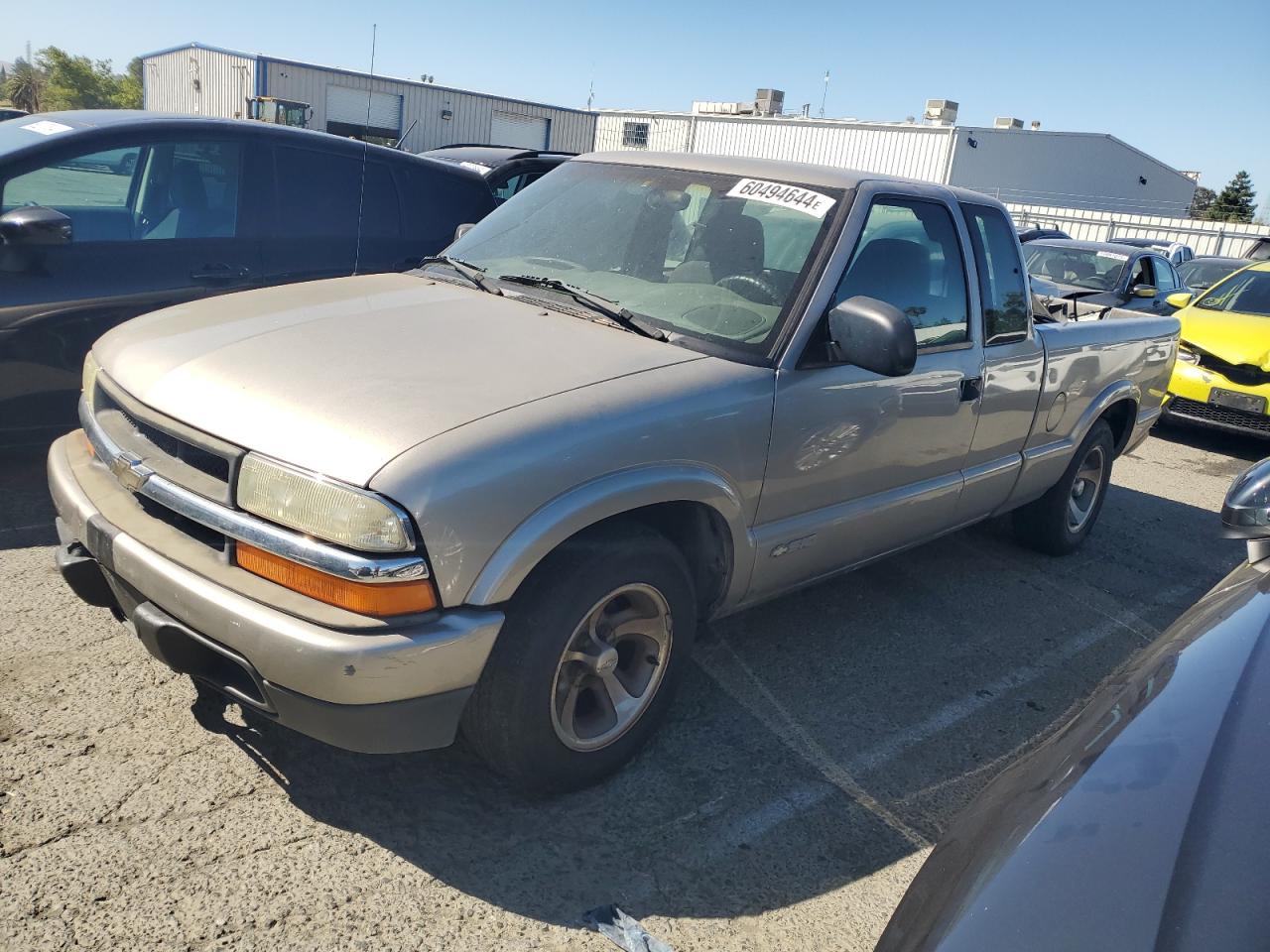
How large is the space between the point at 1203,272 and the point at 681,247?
14.9 metres

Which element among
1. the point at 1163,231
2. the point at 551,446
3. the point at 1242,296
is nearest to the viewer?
the point at 551,446

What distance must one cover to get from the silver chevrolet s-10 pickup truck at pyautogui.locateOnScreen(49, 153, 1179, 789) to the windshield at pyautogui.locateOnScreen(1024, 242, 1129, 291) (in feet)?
24.2

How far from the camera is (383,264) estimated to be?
18.8ft

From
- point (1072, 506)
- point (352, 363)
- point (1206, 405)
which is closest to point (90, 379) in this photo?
point (352, 363)

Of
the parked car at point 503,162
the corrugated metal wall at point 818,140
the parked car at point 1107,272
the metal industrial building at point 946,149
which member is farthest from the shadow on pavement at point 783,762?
the metal industrial building at point 946,149

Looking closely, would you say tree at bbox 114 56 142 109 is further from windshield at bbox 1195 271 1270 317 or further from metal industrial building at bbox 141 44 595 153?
windshield at bbox 1195 271 1270 317

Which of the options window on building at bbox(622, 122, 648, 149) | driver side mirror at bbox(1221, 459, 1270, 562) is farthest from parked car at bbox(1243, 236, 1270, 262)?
window on building at bbox(622, 122, 648, 149)

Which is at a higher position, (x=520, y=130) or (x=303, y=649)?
(x=520, y=130)

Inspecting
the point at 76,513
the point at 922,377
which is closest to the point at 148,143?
the point at 76,513

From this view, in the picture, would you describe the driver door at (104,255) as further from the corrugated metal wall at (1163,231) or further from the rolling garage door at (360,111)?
the rolling garage door at (360,111)

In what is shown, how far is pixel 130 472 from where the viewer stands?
2805 mm

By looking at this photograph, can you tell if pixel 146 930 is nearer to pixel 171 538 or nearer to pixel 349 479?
pixel 171 538

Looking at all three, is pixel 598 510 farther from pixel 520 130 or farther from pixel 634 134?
pixel 634 134

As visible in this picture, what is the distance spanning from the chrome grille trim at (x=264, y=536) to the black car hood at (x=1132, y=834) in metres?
1.30
